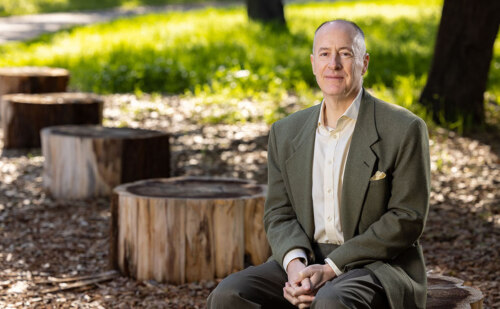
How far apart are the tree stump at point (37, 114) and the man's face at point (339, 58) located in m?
5.53

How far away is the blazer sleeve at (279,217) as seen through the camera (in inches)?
124

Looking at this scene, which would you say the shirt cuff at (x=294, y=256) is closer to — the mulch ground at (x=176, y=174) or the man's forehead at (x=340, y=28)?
the man's forehead at (x=340, y=28)

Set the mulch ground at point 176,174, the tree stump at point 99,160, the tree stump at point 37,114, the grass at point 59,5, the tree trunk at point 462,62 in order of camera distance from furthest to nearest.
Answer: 1. the grass at point 59,5
2. the tree stump at point 37,114
3. the tree trunk at point 462,62
4. the tree stump at point 99,160
5. the mulch ground at point 176,174

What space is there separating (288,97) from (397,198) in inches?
278

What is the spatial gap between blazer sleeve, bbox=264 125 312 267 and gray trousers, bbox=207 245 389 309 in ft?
0.26

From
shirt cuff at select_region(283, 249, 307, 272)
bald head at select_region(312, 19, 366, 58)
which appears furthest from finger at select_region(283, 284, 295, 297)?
bald head at select_region(312, 19, 366, 58)

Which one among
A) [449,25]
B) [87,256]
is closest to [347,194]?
[87,256]

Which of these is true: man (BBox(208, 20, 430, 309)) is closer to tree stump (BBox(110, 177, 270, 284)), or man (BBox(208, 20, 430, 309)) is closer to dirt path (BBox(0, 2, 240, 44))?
tree stump (BBox(110, 177, 270, 284))

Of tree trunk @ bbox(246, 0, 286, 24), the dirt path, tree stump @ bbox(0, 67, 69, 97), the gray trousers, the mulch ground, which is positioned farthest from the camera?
the dirt path

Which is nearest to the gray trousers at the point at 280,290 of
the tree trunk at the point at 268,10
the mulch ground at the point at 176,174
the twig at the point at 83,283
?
the mulch ground at the point at 176,174

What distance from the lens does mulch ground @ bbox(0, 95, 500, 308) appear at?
4.55 metres

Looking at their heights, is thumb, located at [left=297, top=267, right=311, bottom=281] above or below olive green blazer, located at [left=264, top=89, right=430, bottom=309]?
below

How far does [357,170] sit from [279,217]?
1.39 ft

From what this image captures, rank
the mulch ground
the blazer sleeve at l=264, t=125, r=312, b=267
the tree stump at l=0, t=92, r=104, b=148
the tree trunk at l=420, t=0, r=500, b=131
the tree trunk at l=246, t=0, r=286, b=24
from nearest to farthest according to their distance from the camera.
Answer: the blazer sleeve at l=264, t=125, r=312, b=267 < the mulch ground < the tree trunk at l=420, t=0, r=500, b=131 < the tree stump at l=0, t=92, r=104, b=148 < the tree trunk at l=246, t=0, r=286, b=24
